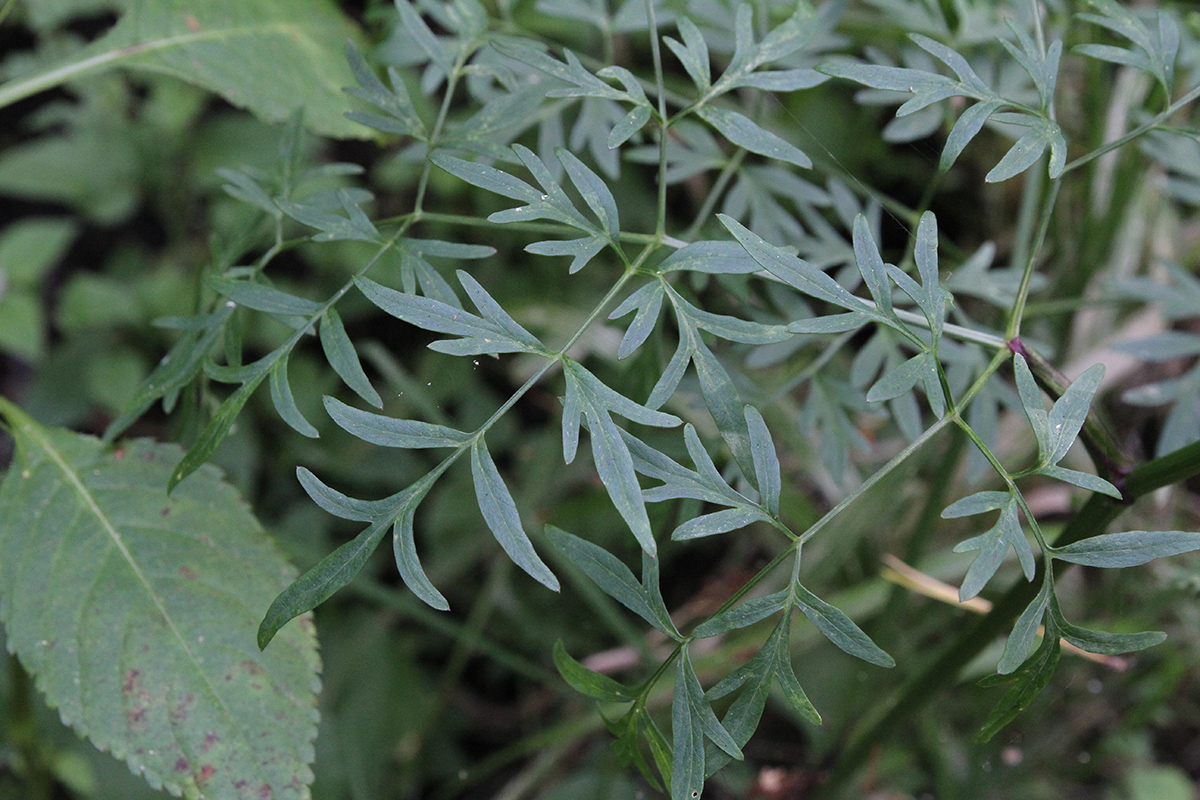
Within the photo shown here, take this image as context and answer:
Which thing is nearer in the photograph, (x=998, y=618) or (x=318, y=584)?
(x=318, y=584)

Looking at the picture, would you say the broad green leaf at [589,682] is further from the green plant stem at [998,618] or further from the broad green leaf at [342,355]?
the green plant stem at [998,618]

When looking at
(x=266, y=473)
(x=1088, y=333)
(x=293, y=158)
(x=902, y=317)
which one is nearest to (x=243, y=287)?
(x=293, y=158)

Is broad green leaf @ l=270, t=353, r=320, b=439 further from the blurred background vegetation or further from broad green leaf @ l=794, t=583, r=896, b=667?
broad green leaf @ l=794, t=583, r=896, b=667

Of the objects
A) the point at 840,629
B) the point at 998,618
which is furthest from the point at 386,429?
the point at 998,618

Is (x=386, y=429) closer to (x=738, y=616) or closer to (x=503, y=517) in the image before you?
(x=503, y=517)

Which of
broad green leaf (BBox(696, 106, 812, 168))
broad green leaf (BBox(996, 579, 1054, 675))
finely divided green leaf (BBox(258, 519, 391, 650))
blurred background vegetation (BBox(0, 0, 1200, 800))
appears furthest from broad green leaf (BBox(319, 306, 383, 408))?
broad green leaf (BBox(996, 579, 1054, 675))

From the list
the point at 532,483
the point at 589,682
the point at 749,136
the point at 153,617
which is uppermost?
the point at 749,136

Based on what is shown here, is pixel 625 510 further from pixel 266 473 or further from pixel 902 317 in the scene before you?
pixel 266 473

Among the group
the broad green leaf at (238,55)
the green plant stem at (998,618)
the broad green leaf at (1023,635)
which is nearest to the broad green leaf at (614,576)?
the broad green leaf at (1023,635)
